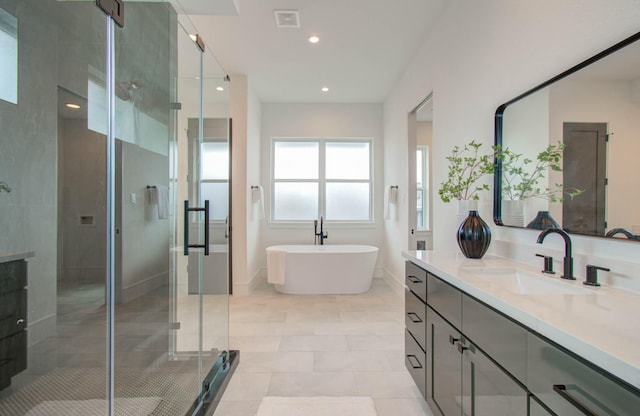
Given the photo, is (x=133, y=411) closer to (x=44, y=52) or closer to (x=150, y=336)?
(x=150, y=336)

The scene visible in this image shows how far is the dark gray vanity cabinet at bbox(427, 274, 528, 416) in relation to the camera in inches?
38.7

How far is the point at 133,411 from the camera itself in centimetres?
163

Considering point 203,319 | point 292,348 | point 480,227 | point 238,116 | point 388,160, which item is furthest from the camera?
point 388,160

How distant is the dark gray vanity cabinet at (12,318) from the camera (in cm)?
159

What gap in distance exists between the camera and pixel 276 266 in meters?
4.10

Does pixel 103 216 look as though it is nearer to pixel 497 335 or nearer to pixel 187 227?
pixel 187 227

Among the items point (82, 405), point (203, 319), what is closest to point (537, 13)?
point (203, 319)

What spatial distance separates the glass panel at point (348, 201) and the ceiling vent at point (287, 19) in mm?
2746

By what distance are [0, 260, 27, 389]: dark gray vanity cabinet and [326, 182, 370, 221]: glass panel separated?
3967 mm

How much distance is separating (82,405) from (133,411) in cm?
30

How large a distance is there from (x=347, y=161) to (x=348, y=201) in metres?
0.70

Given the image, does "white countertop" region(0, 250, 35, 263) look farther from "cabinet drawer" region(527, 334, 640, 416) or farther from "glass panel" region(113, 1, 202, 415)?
"cabinet drawer" region(527, 334, 640, 416)

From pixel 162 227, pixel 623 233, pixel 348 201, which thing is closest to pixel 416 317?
pixel 623 233

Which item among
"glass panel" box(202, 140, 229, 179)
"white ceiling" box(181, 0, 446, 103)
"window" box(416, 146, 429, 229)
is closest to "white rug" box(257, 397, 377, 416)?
"glass panel" box(202, 140, 229, 179)
